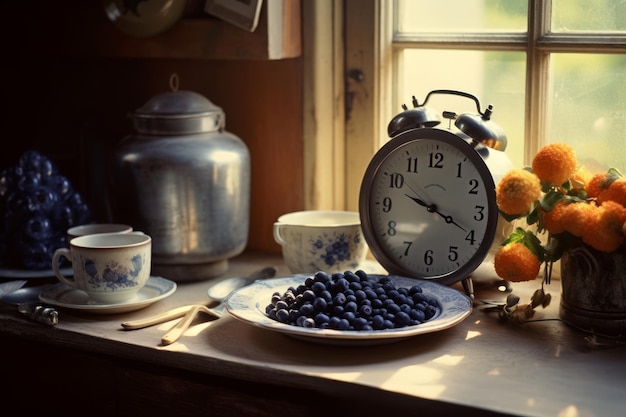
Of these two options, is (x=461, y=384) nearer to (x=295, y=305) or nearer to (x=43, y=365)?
(x=295, y=305)

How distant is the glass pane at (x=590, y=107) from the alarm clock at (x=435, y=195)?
153 millimetres

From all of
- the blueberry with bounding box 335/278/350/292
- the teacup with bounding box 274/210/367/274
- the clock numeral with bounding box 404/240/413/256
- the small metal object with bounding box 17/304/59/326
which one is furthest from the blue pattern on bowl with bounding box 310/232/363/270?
the small metal object with bounding box 17/304/59/326

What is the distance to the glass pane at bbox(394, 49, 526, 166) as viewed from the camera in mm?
1521

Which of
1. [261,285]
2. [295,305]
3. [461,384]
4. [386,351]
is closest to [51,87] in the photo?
[261,285]

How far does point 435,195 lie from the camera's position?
141 cm

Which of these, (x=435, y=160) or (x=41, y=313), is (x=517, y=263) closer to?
(x=435, y=160)

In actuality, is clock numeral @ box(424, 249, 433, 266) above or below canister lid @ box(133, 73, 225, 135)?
below

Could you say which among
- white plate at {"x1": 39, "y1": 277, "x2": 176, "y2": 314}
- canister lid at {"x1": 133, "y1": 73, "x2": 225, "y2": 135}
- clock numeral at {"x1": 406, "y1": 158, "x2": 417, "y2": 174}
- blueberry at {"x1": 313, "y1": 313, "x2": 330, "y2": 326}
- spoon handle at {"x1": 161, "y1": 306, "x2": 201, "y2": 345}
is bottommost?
spoon handle at {"x1": 161, "y1": 306, "x2": 201, "y2": 345}

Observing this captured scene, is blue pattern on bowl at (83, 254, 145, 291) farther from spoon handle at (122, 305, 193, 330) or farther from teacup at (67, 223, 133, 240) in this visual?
teacup at (67, 223, 133, 240)

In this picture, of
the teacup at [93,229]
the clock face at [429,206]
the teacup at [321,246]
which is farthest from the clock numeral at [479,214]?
the teacup at [93,229]

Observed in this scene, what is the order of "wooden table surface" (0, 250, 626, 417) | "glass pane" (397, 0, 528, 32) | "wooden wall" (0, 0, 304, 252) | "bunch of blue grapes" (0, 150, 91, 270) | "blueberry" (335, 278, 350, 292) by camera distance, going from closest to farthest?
1. "wooden table surface" (0, 250, 626, 417)
2. "blueberry" (335, 278, 350, 292)
3. "glass pane" (397, 0, 528, 32)
4. "bunch of blue grapes" (0, 150, 91, 270)
5. "wooden wall" (0, 0, 304, 252)

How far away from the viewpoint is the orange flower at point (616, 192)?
47.6 inches

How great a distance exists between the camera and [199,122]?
1556 mm

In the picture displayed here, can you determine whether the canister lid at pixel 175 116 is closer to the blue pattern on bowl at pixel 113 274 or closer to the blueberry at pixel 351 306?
the blue pattern on bowl at pixel 113 274
